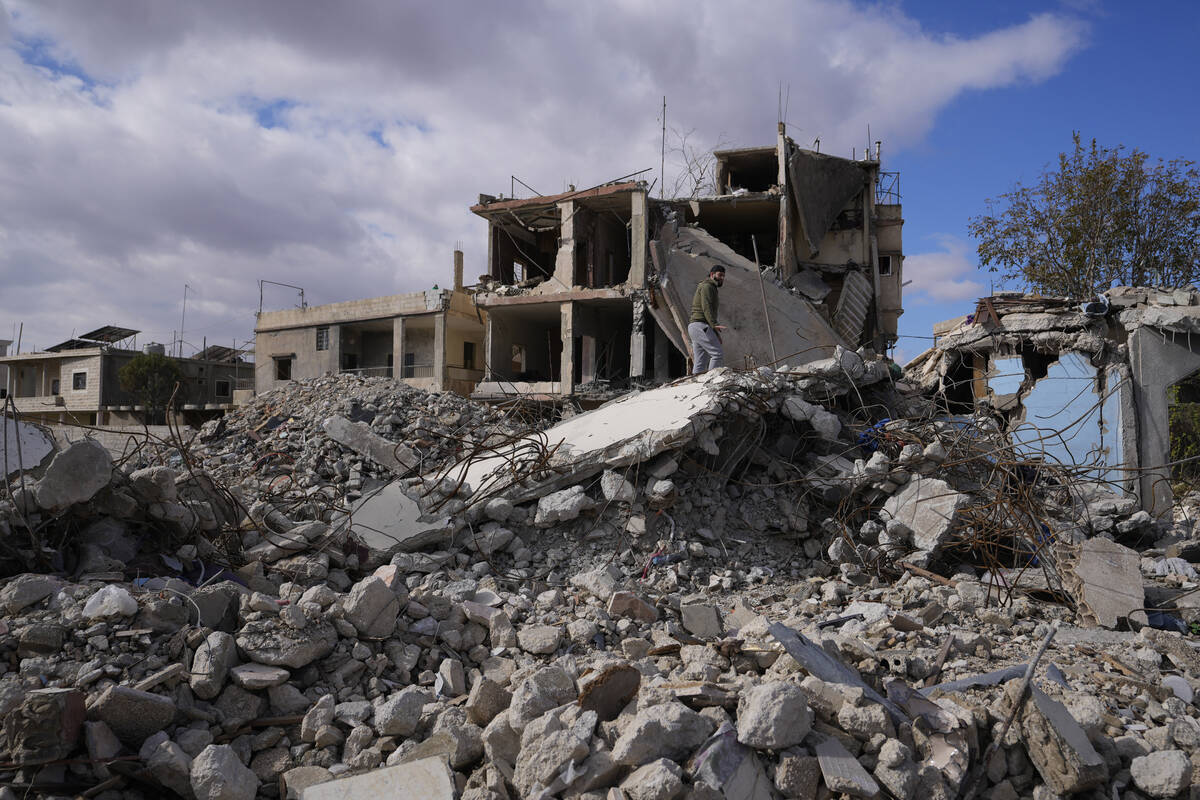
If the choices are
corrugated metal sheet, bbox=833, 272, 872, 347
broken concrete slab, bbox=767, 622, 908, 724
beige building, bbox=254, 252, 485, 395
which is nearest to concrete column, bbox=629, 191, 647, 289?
corrugated metal sheet, bbox=833, 272, 872, 347

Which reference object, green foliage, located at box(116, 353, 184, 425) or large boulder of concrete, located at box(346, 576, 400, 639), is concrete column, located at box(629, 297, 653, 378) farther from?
green foliage, located at box(116, 353, 184, 425)

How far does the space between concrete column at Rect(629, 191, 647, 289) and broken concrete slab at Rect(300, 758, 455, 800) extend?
1322 centimetres

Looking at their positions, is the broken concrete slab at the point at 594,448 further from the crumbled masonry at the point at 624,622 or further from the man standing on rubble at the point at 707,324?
the man standing on rubble at the point at 707,324

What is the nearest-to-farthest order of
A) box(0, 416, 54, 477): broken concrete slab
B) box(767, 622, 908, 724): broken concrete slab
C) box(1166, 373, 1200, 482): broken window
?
box(767, 622, 908, 724): broken concrete slab
box(0, 416, 54, 477): broken concrete slab
box(1166, 373, 1200, 482): broken window

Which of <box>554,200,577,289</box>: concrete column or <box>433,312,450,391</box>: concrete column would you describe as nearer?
<box>554,200,577,289</box>: concrete column

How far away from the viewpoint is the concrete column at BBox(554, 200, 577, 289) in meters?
16.0

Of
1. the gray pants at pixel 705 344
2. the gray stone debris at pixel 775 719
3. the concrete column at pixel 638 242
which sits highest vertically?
the concrete column at pixel 638 242

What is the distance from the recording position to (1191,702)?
3098 millimetres

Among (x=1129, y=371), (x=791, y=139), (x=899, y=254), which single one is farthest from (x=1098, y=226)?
(x=1129, y=371)

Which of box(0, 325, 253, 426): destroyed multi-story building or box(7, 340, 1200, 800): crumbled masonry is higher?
box(0, 325, 253, 426): destroyed multi-story building

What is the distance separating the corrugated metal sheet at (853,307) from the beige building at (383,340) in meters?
9.64

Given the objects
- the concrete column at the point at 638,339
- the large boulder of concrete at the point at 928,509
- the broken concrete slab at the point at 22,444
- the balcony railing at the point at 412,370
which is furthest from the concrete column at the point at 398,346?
the large boulder of concrete at the point at 928,509

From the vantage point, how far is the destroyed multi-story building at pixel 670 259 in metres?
14.7

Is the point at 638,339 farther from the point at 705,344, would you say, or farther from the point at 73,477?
the point at 73,477
